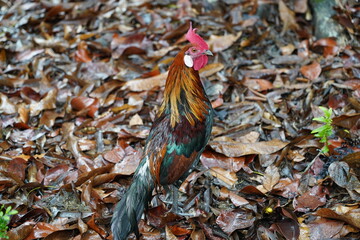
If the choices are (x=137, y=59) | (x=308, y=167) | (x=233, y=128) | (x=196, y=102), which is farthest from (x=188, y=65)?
(x=137, y=59)

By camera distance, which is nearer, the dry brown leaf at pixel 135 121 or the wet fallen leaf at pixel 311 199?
the wet fallen leaf at pixel 311 199

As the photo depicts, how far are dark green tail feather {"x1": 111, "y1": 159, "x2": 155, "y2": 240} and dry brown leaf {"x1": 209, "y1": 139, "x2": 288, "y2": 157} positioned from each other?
1.04 m

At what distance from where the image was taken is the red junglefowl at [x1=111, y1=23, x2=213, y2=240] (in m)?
3.74

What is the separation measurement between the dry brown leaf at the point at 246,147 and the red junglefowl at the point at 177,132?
0.56 meters

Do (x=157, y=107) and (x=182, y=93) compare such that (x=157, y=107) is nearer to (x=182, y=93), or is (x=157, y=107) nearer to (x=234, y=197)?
(x=182, y=93)

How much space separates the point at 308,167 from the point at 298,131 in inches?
22.9

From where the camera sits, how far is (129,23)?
21.7 ft

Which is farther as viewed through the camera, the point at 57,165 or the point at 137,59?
the point at 137,59

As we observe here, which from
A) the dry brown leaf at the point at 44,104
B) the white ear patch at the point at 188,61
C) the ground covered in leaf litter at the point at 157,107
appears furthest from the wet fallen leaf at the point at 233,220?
the dry brown leaf at the point at 44,104

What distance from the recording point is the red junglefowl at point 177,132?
3.74m

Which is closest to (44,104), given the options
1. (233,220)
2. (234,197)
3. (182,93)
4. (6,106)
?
(6,106)

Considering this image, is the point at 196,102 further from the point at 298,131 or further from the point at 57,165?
the point at 57,165

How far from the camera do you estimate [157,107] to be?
5254 millimetres

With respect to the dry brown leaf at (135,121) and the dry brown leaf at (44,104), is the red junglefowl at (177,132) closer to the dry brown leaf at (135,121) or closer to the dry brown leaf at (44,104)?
the dry brown leaf at (135,121)
